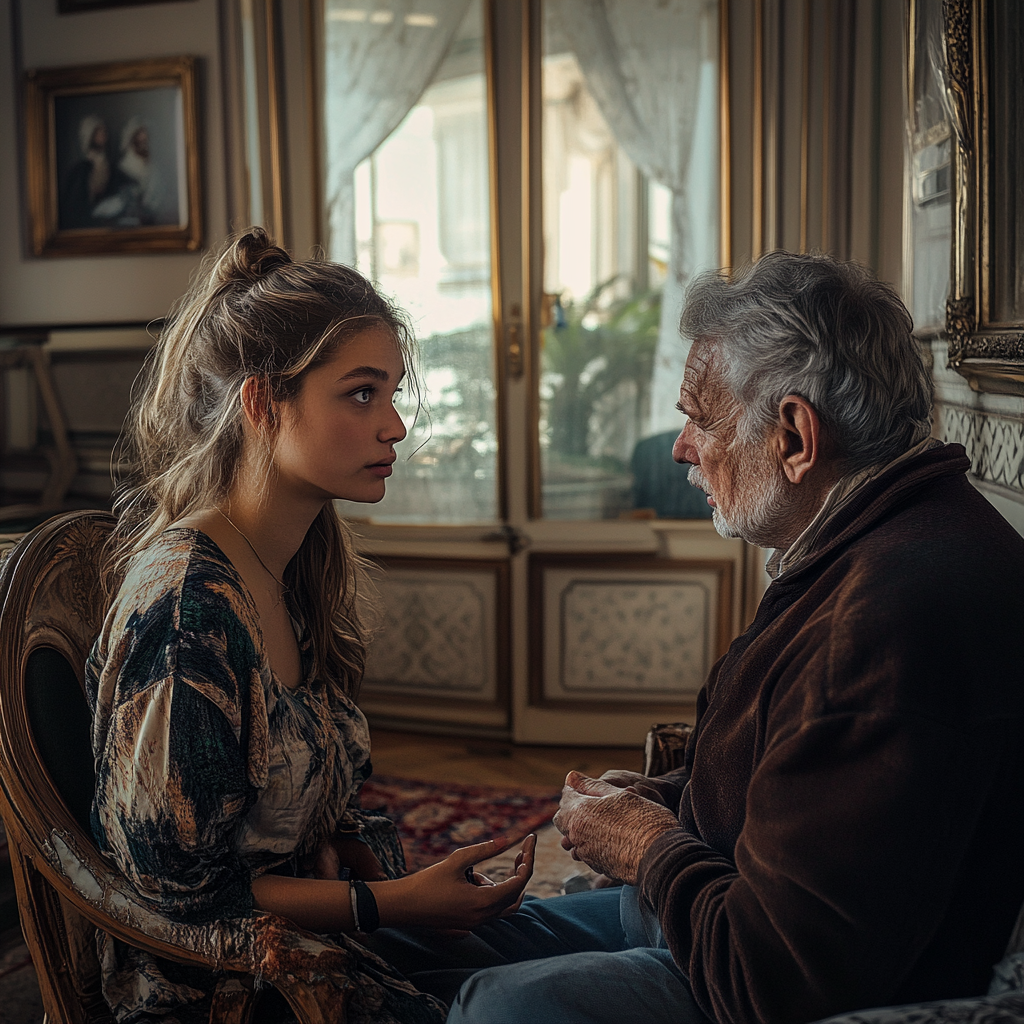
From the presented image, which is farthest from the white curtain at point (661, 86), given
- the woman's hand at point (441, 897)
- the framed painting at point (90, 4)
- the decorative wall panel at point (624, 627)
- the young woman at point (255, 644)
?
the woman's hand at point (441, 897)

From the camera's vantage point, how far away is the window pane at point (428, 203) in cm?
352

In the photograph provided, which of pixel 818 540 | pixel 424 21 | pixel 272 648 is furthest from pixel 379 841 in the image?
pixel 424 21

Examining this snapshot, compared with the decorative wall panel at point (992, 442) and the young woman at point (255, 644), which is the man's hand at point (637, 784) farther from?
the decorative wall panel at point (992, 442)

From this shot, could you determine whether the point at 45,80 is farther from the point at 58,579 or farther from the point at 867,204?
the point at 58,579

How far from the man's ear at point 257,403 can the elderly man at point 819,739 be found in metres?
0.54

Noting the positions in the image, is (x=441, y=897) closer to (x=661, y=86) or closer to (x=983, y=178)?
(x=983, y=178)

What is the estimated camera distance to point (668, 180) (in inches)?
135

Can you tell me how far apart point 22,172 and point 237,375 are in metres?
3.46

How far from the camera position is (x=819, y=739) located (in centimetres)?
82

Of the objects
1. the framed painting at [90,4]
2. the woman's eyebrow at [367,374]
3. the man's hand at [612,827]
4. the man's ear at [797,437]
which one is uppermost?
the framed painting at [90,4]

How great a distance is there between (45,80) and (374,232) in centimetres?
154

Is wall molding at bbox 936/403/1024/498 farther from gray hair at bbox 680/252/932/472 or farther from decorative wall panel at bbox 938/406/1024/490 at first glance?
gray hair at bbox 680/252/932/472

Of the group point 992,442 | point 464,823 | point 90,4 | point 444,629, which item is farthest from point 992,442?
point 90,4

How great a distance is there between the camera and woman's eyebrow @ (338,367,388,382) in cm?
126
